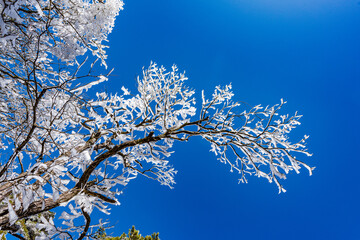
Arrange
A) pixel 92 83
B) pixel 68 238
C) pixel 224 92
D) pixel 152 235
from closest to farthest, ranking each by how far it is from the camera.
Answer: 1. pixel 92 83
2. pixel 68 238
3. pixel 224 92
4. pixel 152 235

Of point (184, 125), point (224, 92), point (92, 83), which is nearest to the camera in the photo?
point (92, 83)

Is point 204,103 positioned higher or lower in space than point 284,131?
higher

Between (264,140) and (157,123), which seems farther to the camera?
(157,123)

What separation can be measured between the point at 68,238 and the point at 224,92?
445cm

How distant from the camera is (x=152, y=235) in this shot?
46.4 feet

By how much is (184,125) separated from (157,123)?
919 millimetres

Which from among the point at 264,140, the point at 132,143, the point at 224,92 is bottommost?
the point at 132,143

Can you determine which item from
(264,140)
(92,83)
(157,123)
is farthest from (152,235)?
(92,83)

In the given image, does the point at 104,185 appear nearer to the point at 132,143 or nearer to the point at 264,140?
the point at 132,143

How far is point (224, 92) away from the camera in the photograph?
5.09m

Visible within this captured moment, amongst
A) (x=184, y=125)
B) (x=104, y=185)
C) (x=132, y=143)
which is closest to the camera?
(x=104, y=185)

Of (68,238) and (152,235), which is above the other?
(152,235)

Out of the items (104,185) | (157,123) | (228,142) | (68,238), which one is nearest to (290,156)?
(228,142)

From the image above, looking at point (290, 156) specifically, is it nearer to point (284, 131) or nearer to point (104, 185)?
point (284, 131)
